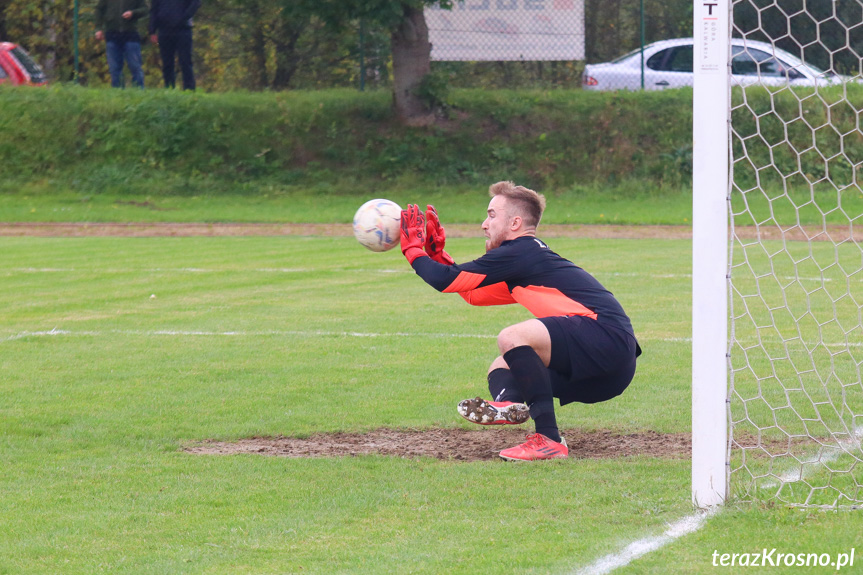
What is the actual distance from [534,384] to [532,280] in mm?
584

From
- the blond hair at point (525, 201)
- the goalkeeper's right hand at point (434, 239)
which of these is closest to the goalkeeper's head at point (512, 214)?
the blond hair at point (525, 201)

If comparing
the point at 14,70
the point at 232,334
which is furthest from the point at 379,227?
the point at 14,70

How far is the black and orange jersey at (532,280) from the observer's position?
571 cm

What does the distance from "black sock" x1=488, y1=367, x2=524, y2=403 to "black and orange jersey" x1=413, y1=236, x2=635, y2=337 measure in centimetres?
40

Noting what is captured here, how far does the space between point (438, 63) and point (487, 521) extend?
834 inches

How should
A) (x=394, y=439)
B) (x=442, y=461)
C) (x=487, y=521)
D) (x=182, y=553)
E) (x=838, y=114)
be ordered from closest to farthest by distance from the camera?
(x=182, y=553) → (x=487, y=521) → (x=442, y=461) → (x=394, y=439) → (x=838, y=114)

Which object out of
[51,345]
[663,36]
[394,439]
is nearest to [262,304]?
[51,345]

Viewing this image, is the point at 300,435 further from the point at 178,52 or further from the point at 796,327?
the point at 178,52

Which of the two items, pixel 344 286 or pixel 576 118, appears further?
pixel 576 118

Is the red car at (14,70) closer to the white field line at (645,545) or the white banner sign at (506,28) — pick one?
the white banner sign at (506,28)

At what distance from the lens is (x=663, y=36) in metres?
25.3

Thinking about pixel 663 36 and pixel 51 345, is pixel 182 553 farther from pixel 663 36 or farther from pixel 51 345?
pixel 663 36

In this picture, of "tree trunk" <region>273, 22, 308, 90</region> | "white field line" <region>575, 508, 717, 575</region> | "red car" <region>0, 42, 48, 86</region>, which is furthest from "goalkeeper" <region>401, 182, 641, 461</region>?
"tree trunk" <region>273, 22, 308, 90</region>

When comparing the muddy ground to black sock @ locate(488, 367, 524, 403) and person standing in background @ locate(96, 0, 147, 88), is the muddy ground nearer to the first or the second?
black sock @ locate(488, 367, 524, 403)
